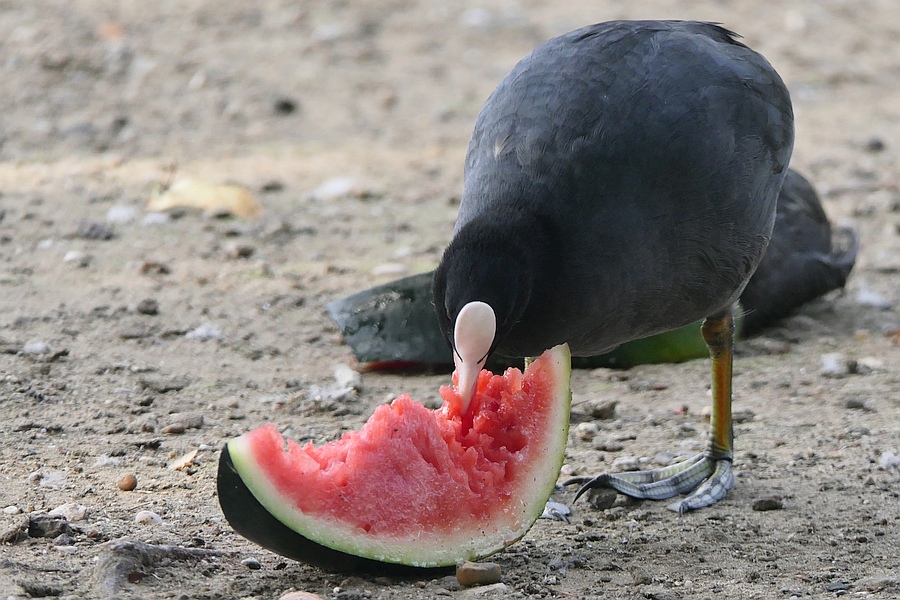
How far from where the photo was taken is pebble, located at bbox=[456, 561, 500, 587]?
3320 millimetres

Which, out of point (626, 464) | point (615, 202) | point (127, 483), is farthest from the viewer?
point (626, 464)

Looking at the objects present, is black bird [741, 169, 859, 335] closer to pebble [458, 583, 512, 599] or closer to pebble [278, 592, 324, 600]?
pebble [458, 583, 512, 599]

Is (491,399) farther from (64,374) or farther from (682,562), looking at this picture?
(64,374)

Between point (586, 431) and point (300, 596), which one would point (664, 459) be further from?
point (300, 596)

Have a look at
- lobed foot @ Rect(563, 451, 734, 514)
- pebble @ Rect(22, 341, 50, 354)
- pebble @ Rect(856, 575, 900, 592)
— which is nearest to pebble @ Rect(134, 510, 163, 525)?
lobed foot @ Rect(563, 451, 734, 514)

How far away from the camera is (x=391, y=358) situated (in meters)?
5.34

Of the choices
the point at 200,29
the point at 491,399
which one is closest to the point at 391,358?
the point at 491,399

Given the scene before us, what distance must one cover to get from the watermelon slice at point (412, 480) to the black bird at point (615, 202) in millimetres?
217

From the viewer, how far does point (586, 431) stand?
16.1 feet

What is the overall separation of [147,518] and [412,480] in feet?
2.82

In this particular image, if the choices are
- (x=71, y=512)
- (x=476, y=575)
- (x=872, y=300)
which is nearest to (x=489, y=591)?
(x=476, y=575)

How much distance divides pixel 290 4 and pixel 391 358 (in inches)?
255

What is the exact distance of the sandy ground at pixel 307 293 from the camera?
11.9 feet

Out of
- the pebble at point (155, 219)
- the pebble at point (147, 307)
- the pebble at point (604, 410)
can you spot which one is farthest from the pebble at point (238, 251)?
the pebble at point (604, 410)
